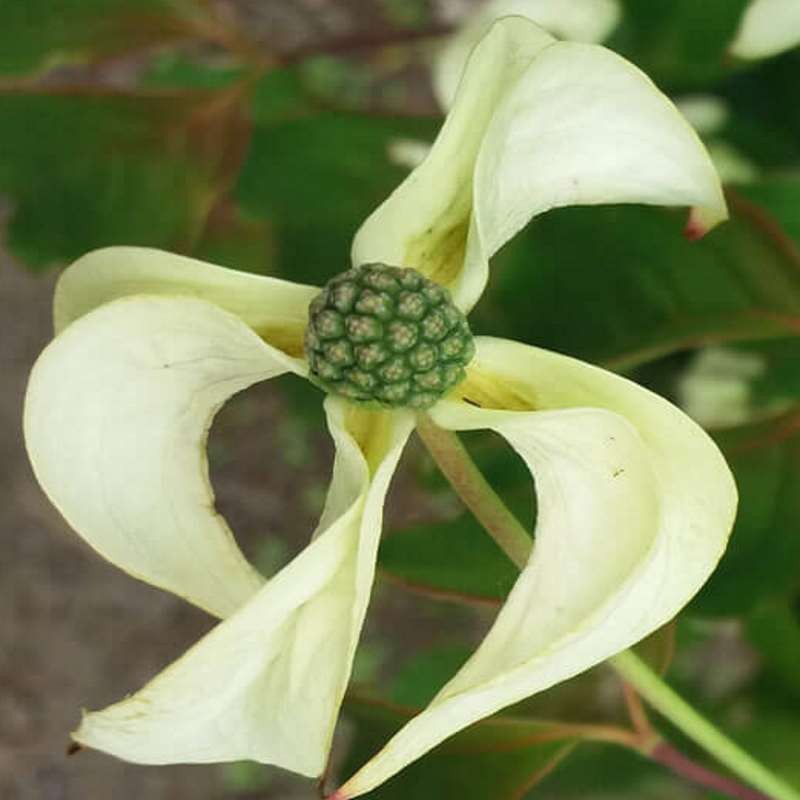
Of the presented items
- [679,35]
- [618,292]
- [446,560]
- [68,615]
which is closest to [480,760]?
[446,560]

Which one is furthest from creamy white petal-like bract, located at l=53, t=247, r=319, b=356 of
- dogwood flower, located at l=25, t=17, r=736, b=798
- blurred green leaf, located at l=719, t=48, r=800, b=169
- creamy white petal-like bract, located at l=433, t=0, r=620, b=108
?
blurred green leaf, located at l=719, t=48, r=800, b=169

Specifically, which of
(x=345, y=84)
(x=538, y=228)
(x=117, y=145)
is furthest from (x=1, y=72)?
(x=345, y=84)

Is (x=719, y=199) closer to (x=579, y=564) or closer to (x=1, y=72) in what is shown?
(x=579, y=564)

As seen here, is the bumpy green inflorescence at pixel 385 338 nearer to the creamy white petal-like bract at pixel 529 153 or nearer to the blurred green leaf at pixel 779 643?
the creamy white petal-like bract at pixel 529 153

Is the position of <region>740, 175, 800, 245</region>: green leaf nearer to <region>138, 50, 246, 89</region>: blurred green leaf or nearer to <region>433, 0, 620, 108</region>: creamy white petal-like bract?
<region>433, 0, 620, 108</region>: creamy white petal-like bract

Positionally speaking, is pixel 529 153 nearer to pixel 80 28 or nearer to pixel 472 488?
pixel 472 488
